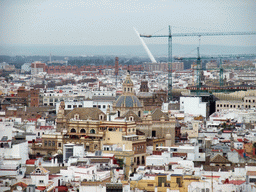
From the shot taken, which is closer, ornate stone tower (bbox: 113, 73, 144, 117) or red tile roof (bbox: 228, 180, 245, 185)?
red tile roof (bbox: 228, 180, 245, 185)

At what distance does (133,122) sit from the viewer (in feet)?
172

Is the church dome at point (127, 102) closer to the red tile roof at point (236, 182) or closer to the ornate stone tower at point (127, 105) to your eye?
the ornate stone tower at point (127, 105)

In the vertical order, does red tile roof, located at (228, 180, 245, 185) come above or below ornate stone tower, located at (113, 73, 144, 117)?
below

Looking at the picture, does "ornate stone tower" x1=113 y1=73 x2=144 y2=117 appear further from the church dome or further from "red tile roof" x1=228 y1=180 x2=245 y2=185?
"red tile roof" x1=228 y1=180 x2=245 y2=185

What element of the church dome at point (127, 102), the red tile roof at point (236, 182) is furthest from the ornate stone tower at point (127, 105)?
the red tile roof at point (236, 182)

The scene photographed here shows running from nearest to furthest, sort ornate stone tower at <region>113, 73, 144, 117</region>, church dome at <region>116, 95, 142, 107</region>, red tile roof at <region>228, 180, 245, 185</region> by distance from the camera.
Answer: red tile roof at <region>228, 180, 245, 185</region> < ornate stone tower at <region>113, 73, 144, 117</region> < church dome at <region>116, 95, 142, 107</region>

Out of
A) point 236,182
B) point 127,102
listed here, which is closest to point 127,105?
point 127,102

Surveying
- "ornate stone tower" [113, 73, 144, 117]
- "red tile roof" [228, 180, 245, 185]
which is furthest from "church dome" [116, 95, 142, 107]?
"red tile roof" [228, 180, 245, 185]

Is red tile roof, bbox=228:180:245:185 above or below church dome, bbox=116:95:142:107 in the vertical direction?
below

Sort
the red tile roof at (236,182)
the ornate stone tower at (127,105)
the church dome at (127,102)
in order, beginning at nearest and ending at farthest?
1. the red tile roof at (236,182)
2. the ornate stone tower at (127,105)
3. the church dome at (127,102)

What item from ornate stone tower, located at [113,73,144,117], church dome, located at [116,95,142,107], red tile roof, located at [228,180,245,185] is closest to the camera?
red tile roof, located at [228,180,245,185]

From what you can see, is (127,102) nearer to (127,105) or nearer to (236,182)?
(127,105)

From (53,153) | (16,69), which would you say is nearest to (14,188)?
(53,153)

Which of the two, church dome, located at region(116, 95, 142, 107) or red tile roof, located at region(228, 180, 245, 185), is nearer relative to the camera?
red tile roof, located at region(228, 180, 245, 185)
